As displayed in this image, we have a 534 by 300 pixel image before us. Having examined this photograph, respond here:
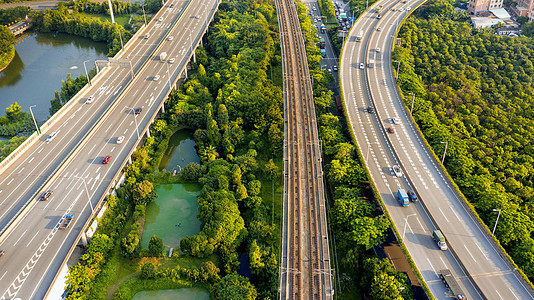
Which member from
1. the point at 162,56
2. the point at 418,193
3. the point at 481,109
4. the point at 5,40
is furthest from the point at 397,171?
the point at 5,40

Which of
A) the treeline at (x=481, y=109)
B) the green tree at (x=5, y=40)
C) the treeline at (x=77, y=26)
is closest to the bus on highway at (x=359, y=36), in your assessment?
the treeline at (x=481, y=109)

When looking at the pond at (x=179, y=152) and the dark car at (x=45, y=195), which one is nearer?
the dark car at (x=45, y=195)

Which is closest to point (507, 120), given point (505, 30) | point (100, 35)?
point (505, 30)

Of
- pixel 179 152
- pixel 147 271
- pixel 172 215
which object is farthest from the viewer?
pixel 179 152

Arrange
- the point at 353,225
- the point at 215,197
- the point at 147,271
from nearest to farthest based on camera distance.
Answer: the point at 147,271 < the point at 353,225 < the point at 215,197

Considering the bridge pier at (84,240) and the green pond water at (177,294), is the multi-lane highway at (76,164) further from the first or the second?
the green pond water at (177,294)

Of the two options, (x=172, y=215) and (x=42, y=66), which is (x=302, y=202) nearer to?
(x=172, y=215)

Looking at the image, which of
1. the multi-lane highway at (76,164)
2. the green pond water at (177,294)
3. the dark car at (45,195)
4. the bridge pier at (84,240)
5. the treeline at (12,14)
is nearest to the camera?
the multi-lane highway at (76,164)
